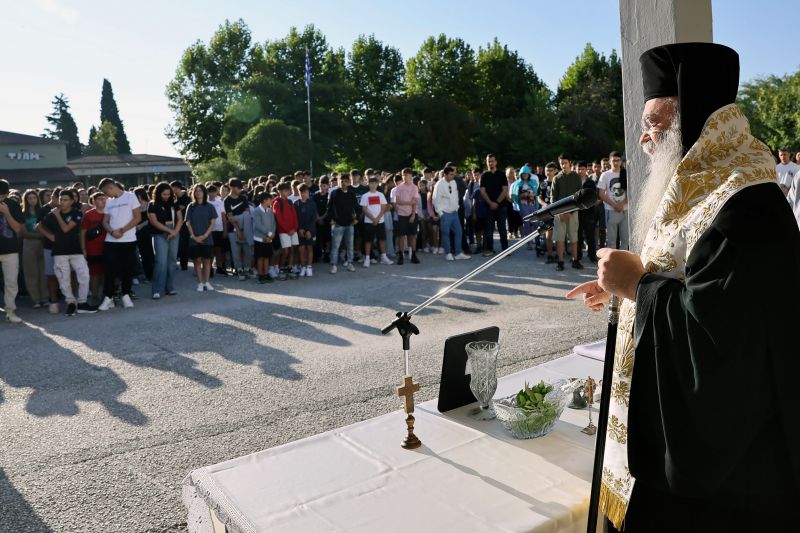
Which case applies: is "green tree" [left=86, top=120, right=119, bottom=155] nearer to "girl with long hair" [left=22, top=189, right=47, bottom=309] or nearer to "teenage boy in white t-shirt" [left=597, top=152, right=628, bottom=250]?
"girl with long hair" [left=22, top=189, right=47, bottom=309]

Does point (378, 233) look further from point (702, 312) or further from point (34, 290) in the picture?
point (702, 312)

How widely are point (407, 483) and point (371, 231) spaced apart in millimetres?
11346

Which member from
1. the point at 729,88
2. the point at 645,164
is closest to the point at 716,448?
the point at 729,88

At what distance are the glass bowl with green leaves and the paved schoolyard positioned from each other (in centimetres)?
210

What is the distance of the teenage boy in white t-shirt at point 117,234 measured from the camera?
10.2 metres

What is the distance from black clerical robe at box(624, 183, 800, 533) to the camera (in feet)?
5.17

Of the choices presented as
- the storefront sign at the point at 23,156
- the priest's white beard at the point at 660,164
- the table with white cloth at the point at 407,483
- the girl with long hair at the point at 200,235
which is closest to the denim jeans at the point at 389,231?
the girl with long hair at the point at 200,235

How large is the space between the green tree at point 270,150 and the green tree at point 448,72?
19.2m

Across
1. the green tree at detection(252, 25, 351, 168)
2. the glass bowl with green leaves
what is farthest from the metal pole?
the green tree at detection(252, 25, 351, 168)

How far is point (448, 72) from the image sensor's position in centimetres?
5822

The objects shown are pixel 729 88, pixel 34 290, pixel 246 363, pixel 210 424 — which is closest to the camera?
pixel 729 88

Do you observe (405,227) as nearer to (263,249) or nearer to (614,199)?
(263,249)

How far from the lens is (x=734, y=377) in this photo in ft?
5.19

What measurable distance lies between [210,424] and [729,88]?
4491 millimetres
